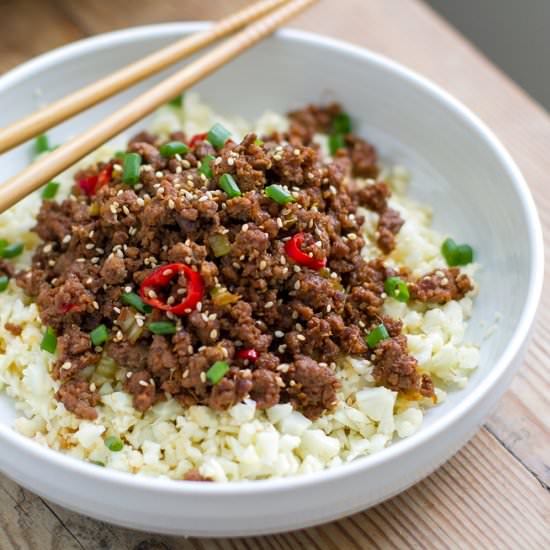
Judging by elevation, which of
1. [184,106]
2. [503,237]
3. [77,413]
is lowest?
[77,413]

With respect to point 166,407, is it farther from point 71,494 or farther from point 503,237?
point 503,237

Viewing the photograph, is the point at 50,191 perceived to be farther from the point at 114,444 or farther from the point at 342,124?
the point at 342,124

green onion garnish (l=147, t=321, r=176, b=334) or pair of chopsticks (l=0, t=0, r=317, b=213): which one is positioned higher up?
pair of chopsticks (l=0, t=0, r=317, b=213)

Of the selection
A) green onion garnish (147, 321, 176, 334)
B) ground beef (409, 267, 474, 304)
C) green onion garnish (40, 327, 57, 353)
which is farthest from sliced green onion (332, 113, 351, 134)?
green onion garnish (40, 327, 57, 353)

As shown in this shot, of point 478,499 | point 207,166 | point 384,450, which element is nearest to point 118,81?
point 207,166

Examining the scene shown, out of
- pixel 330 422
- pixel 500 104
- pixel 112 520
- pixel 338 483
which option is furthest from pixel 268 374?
pixel 500 104

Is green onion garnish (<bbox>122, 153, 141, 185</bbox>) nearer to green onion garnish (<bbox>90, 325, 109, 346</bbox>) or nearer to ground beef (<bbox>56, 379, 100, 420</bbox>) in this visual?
green onion garnish (<bbox>90, 325, 109, 346</bbox>)
